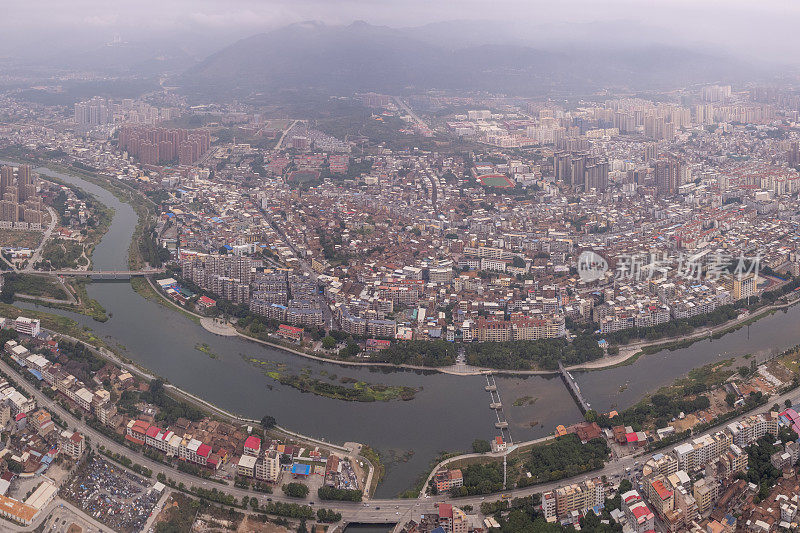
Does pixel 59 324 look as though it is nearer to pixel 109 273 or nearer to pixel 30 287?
pixel 30 287

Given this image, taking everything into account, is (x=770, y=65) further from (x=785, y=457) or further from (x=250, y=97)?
(x=785, y=457)

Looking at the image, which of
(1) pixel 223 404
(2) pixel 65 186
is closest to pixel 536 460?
(1) pixel 223 404

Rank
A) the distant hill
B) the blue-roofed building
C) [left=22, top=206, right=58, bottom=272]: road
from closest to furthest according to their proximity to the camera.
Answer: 1. the blue-roofed building
2. [left=22, top=206, right=58, bottom=272]: road
3. the distant hill

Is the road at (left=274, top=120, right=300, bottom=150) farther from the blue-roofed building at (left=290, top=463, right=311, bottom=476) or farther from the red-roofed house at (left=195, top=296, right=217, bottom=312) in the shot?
the blue-roofed building at (left=290, top=463, right=311, bottom=476)

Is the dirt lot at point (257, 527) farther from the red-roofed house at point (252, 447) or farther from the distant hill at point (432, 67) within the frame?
the distant hill at point (432, 67)

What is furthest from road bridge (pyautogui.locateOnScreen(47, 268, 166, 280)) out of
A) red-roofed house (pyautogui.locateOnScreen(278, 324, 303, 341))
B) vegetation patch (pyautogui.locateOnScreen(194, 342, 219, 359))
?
red-roofed house (pyautogui.locateOnScreen(278, 324, 303, 341))
